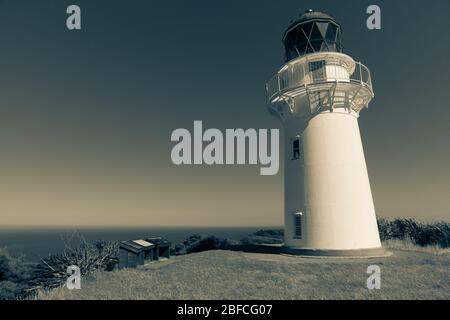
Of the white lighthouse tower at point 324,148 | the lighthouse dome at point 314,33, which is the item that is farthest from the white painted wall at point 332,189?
the lighthouse dome at point 314,33

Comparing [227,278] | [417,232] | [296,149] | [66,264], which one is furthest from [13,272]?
[417,232]

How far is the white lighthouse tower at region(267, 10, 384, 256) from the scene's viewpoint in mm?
16828

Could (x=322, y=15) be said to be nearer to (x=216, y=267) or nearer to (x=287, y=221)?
(x=287, y=221)

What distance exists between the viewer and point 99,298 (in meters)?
9.09

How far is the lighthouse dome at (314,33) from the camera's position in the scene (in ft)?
62.8

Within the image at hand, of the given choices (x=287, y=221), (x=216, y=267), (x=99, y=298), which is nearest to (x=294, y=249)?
(x=287, y=221)

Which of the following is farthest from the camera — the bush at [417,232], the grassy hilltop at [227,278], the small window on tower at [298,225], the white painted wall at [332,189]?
the bush at [417,232]

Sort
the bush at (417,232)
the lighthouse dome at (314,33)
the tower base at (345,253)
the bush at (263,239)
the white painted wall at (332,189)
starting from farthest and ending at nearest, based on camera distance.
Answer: the bush at (263,239), the bush at (417,232), the lighthouse dome at (314,33), the white painted wall at (332,189), the tower base at (345,253)

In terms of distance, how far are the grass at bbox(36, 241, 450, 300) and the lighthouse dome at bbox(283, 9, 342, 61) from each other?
13.6m

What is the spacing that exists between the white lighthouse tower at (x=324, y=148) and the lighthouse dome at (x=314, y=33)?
0.06 meters

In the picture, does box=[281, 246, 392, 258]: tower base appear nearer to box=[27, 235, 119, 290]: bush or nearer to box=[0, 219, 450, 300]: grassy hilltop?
box=[0, 219, 450, 300]: grassy hilltop

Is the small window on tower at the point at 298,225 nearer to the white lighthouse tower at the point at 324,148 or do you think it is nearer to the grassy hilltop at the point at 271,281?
the white lighthouse tower at the point at 324,148

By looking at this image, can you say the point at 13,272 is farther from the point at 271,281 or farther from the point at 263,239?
the point at 263,239

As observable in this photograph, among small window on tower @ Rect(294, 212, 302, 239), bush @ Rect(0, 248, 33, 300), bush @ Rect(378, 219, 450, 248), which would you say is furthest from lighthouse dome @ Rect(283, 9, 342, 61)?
bush @ Rect(0, 248, 33, 300)
